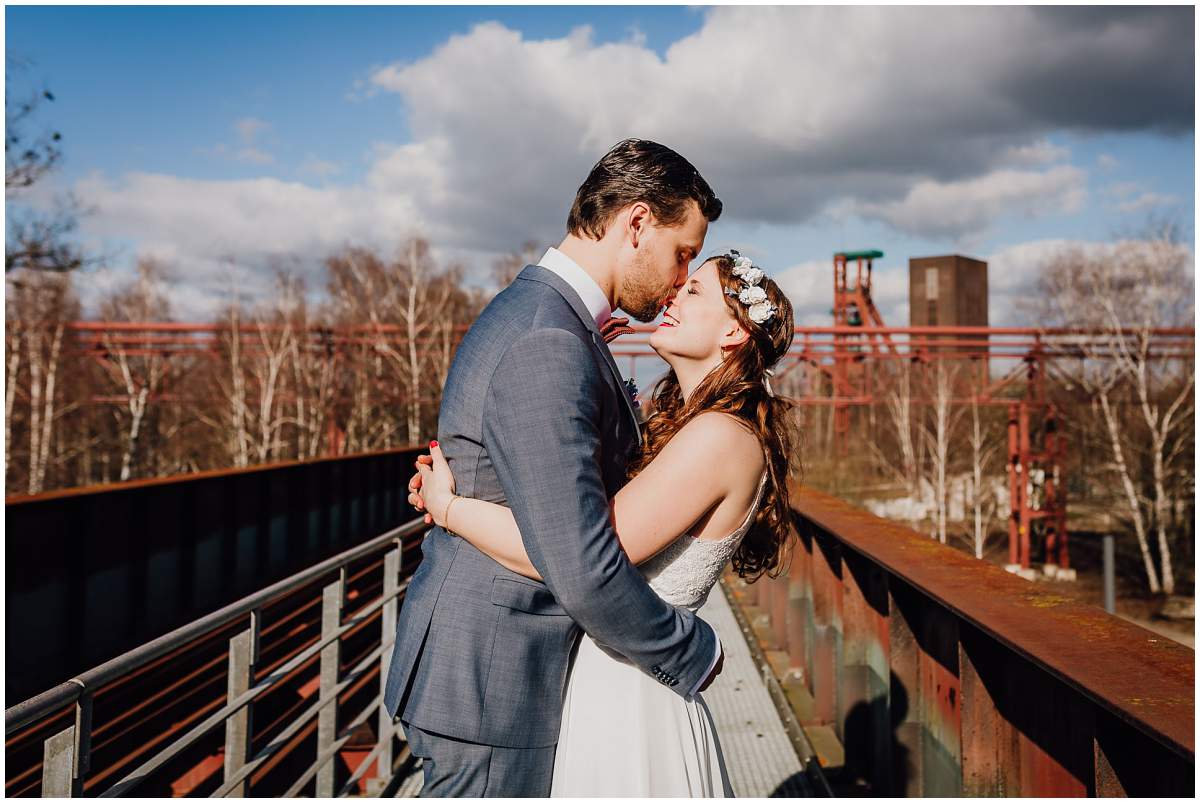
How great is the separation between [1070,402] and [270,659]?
103ft

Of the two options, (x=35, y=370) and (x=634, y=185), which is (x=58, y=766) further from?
(x=35, y=370)

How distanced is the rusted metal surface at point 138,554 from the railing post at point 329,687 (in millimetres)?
1497

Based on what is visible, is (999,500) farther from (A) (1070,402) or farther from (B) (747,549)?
(B) (747,549)

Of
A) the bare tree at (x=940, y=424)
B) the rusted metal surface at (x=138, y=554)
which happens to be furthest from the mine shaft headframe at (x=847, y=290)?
the rusted metal surface at (x=138, y=554)

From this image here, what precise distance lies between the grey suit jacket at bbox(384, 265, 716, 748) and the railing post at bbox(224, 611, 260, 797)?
123cm

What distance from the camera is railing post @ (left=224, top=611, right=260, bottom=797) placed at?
2836 mm

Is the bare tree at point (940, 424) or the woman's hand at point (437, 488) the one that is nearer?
the woman's hand at point (437, 488)

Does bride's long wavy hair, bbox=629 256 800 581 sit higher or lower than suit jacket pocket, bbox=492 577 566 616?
higher

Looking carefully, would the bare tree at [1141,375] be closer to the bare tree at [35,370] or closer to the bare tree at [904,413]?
the bare tree at [904,413]

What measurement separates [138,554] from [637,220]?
4.67 meters

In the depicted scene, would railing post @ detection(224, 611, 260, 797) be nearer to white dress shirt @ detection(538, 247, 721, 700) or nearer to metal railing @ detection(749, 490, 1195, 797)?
white dress shirt @ detection(538, 247, 721, 700)

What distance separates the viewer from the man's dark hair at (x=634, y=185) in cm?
198

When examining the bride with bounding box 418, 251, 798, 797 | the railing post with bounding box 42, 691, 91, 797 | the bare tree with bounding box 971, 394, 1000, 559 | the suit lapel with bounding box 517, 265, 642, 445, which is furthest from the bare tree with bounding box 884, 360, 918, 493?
the railing post with bounding box 42, 691, 91, 797

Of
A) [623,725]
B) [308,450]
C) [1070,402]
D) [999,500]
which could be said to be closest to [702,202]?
[623,725]
